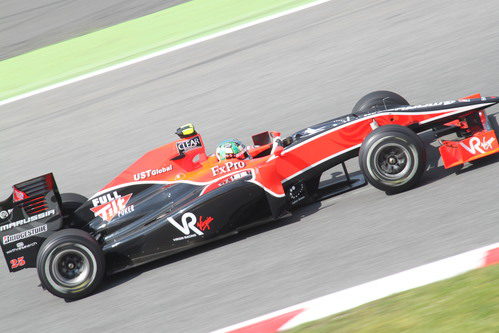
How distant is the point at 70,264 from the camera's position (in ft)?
20.8

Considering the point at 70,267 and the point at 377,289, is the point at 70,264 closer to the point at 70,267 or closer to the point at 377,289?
the point at 70,267

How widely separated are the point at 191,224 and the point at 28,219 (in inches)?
65.1

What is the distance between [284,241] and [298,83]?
177 inches

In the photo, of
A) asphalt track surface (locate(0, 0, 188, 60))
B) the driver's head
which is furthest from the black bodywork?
asphalt track surface (locate(0, 0, 188, 60))

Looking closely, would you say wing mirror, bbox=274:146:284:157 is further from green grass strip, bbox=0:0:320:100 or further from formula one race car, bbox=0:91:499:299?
green grass strip, bbox=0:0:320:100

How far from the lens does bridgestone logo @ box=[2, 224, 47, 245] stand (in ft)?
21.5

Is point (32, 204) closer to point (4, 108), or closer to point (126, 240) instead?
point (126, 240)

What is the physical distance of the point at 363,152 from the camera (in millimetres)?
6289

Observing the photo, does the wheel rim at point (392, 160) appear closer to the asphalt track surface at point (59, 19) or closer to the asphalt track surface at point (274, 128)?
the asphalt track surface at point (274, 128)

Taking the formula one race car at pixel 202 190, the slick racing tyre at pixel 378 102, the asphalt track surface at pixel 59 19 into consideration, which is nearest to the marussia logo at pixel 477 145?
the formula one race car at pixel 202 190

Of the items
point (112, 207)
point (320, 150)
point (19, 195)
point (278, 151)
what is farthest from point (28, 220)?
point (320, 150)

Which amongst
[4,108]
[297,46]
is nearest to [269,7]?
[297,46]

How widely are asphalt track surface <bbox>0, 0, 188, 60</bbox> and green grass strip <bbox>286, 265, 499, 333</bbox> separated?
35.9 feet

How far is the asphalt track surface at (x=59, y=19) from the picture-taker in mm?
14305
